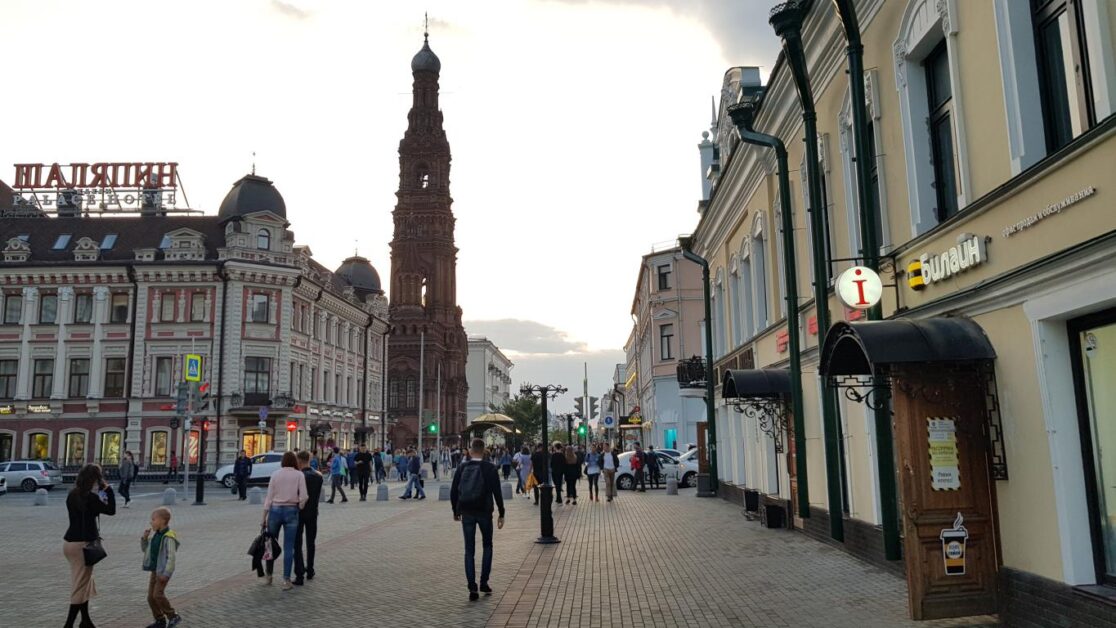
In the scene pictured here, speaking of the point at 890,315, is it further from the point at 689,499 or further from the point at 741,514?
the point at 689,499

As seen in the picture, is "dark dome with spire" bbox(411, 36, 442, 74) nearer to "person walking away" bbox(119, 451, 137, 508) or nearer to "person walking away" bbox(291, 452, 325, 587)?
"person walking away" bbox(119, 451, 137, 508)

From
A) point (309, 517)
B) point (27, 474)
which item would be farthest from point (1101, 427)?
point (27, 474)

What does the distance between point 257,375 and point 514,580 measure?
38.1 meters

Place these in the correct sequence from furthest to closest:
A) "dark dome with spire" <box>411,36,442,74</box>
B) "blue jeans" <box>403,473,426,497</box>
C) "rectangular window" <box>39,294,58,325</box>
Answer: "dark dome with spire" <box>411,36,442,74</box>
"rectangular window" <box>39,294,58,325</box>
"blue jeans" <box>403,473,426,497</box>

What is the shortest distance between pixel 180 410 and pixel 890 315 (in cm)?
2645

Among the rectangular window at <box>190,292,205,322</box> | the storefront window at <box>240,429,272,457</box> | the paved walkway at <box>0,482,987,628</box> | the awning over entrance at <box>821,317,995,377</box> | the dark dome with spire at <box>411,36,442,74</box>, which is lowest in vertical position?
the paved walkway at <box>0,482,987,628</box>

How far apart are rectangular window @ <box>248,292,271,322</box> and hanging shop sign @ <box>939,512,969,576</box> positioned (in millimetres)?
43133

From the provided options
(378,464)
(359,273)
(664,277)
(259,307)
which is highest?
(359,273)

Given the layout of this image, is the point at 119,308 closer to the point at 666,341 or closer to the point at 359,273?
the point at 666,341

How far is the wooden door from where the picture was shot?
7.86m

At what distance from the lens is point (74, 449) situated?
4459cm

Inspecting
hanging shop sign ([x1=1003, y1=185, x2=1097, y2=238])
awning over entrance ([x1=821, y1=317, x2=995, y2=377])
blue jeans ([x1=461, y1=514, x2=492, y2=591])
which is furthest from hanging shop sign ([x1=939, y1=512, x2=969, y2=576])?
blue jeans ([x1=461, y1=514, x2=492, y2=591])

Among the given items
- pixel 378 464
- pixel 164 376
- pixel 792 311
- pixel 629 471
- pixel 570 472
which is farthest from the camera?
pixel 164 376

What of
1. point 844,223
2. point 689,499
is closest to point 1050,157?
point 844,223
